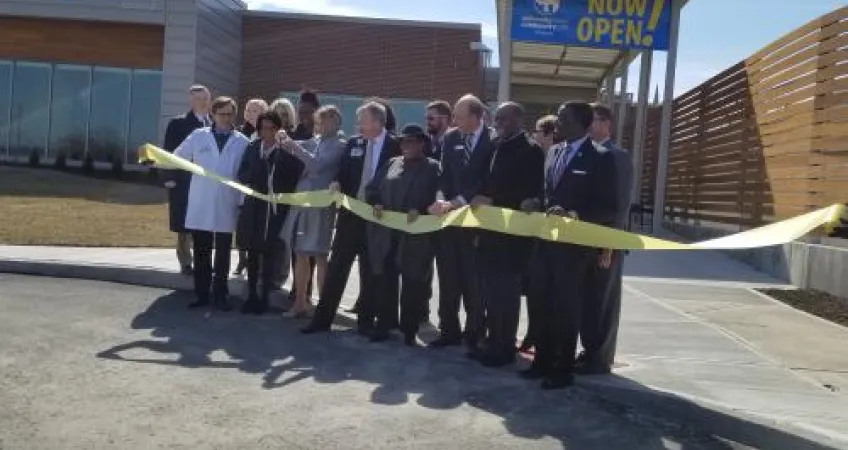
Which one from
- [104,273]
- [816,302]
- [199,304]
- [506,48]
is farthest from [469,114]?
[506,48]

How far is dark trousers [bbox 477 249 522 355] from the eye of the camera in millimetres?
6562

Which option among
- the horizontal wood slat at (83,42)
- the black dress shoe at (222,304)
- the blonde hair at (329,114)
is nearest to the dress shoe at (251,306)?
the black dress shoe at (222,304)

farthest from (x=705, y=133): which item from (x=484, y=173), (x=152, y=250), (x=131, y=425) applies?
(x=131, y=425)

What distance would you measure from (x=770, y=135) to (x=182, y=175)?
911 cm

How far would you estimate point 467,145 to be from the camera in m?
7.01

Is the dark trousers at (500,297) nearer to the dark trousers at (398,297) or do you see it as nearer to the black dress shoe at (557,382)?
the black dress shoe at (557,382)

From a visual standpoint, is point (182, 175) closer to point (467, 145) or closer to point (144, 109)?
point (467, 145)

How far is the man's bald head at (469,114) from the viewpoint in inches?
271

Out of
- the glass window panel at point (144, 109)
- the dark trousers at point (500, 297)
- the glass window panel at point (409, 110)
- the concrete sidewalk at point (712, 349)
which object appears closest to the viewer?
the concrete sidewalk at point (712, 349)

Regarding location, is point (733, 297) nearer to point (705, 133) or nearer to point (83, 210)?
point (705, 133)

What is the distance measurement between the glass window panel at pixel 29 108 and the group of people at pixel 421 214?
800 inches

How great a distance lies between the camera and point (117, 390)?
5590 millimetres

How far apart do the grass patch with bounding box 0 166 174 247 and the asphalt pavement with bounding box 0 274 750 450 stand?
4984mm

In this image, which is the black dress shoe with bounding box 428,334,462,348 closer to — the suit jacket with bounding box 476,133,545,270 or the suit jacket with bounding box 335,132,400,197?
the suit jacket with bounding box 476,133,545,270
